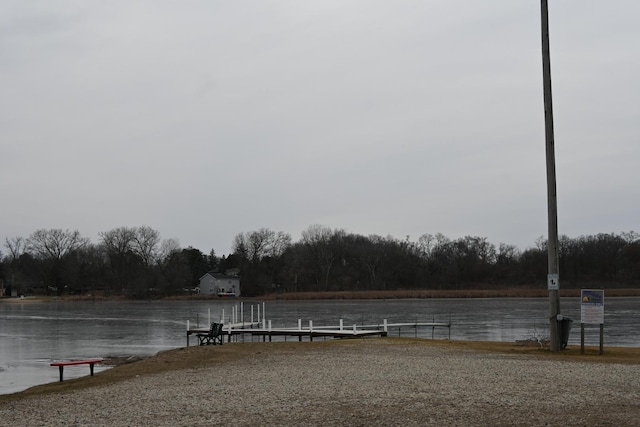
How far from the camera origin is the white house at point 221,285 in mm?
123750

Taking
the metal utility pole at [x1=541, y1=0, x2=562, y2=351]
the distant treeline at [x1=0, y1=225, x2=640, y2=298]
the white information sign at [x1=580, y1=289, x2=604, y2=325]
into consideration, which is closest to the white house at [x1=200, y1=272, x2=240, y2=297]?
the distant treeline at [x1=0, y1=225, x2=640, y2=298]

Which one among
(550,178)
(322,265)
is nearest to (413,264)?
(322,265)

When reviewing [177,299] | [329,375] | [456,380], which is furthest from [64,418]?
[177,299]

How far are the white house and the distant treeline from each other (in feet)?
6.87

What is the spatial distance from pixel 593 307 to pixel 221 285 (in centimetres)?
10915

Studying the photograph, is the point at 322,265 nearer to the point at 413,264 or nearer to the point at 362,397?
the point at 413,264

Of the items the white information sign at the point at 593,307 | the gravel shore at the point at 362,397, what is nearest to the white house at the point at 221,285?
the white information sign at the point at 593,307

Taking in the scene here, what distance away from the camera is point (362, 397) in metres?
10.5

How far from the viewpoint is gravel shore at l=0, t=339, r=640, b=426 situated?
29.4ft

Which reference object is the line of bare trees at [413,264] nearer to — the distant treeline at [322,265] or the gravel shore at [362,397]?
the distant treeline at [322,265]

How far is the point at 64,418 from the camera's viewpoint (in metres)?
9.84

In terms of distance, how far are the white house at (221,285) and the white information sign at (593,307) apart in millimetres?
106569

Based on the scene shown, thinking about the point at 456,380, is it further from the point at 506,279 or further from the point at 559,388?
the point at 506,279

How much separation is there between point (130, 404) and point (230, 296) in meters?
112
